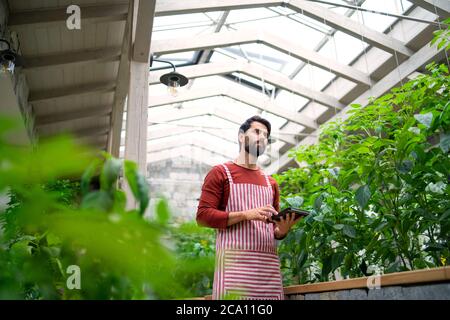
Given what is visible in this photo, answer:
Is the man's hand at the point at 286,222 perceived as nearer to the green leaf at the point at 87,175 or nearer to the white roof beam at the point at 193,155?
the green leaf at the point at 87,175

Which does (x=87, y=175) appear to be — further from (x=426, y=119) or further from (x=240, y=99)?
(x=240, y=99)

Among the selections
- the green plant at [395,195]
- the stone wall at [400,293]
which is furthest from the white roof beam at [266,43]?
the stone wall at [400,293]

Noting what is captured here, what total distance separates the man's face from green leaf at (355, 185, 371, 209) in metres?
0.46

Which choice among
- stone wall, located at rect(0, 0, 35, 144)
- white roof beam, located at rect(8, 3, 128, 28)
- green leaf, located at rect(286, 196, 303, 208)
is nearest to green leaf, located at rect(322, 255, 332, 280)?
green leaf, located at rect(286, 196, 303, 208)

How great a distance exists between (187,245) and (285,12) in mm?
6027

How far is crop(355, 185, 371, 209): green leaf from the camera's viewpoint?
1735 mm

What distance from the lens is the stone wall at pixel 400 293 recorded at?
99cm

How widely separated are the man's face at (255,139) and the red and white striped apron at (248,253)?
136 millimetres

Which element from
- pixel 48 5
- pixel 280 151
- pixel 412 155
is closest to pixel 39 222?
pixel 412 155

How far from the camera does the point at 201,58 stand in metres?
7.07

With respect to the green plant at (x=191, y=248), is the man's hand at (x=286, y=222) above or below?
above

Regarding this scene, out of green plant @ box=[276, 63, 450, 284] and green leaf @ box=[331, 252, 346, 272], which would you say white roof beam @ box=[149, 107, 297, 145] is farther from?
green leaf @ box=[331, 252, 346, 272]

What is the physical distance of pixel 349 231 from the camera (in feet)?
6.25
